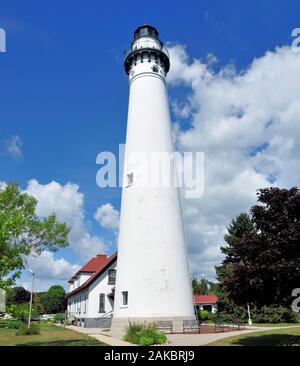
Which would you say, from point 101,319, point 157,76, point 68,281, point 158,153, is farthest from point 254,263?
point 68,281

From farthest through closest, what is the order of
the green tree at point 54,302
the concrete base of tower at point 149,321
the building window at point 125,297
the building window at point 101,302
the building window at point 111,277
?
1. the green tree at point 54,302
2. the building window at point 111,277
3. the building window at point 101,302
4. the building window at point 125,297
5. the concrete base of tower at point 149,321

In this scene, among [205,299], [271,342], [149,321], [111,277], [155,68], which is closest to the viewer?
[271,342]

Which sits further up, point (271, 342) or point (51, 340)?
point (271, 342)

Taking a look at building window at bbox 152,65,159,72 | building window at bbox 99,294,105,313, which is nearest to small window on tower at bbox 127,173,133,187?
building window at bbox 152,65,159,72

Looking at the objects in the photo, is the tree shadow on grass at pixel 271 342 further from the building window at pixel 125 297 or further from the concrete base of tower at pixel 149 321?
the building window at pixel 125 297

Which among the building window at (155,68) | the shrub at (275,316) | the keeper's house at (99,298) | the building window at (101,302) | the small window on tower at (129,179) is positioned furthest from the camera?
the shrub at (275,316)

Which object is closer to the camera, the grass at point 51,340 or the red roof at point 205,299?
the grass at point 51,340

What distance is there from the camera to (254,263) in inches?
624

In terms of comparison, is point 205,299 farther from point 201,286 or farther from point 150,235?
point 150,235

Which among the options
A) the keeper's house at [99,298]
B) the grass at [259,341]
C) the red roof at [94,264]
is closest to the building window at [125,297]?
the grass at [259,341]

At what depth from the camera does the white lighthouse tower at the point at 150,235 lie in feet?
75.3

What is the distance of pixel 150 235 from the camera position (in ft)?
78.3

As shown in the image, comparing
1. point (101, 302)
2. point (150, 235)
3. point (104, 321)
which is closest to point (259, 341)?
point (150, 235)

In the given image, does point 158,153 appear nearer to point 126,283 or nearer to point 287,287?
point 126,283
